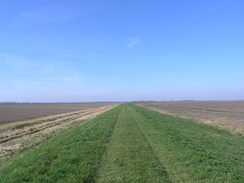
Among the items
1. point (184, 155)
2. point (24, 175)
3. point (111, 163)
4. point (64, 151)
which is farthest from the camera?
point (64, 151)

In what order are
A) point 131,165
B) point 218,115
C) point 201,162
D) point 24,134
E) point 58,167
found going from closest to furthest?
point 58,167, point 131,165, point 201,162, point 24,134, point 218,115

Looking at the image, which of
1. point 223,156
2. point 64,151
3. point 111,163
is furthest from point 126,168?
point 223,156

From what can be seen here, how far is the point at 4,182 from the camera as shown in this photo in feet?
19.2

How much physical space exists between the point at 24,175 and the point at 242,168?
24.4 ft

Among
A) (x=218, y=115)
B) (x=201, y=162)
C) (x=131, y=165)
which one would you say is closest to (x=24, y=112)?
(x=218, y=115)

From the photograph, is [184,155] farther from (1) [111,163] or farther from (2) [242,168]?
(1) [111,163]

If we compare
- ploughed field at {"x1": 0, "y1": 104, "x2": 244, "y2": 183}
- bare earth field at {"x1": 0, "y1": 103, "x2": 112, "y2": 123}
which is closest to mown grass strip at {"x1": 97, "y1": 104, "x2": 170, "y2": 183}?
ploughed field at {"x1": 0, "y1": 104, "x2": 244, "y2": 183}

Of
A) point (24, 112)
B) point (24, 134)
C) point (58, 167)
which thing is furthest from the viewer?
point (24, 112)

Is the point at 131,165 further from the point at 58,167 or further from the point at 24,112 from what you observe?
the point at 24,112

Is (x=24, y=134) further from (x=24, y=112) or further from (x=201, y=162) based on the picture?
(x=24, y=112)

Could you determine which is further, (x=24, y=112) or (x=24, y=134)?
(x=24, y=112)

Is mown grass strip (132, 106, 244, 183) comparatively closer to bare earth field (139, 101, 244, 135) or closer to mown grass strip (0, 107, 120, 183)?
mown grass strip (0, 107, 120, 183)

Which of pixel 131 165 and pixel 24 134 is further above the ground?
pixel 131 165

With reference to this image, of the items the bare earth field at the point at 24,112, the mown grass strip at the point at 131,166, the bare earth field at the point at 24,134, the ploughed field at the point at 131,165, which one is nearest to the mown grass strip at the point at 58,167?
the ploughed field at the point at 131,165
